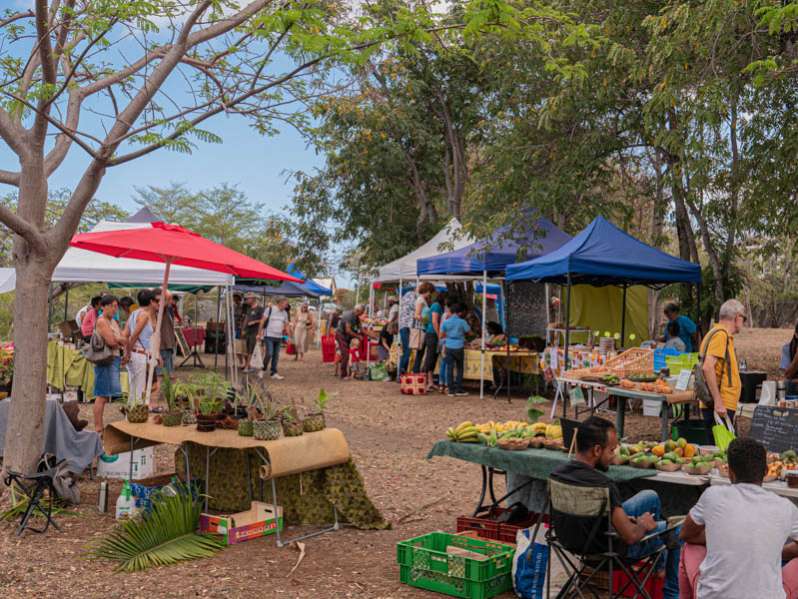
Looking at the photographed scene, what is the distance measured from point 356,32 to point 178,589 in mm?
4119

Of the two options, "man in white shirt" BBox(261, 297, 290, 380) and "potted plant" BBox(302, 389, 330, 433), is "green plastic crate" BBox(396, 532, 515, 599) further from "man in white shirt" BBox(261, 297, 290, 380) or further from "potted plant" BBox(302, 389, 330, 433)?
"man in white shirt" BBox(261, 297, 290, 380)

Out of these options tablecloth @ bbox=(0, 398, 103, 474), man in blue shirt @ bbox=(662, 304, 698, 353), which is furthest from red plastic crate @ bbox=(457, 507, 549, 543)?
man in blue shirt @ bbox=(662, 304, 698, 353)

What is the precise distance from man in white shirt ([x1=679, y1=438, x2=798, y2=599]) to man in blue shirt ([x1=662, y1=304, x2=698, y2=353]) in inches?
339

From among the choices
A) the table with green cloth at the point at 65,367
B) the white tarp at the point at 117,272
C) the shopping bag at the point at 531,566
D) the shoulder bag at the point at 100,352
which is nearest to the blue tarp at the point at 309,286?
the white tarp at the point at 117,272

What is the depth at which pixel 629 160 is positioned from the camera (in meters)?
16.8

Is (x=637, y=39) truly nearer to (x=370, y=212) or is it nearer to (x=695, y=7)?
(x=695, y=7)

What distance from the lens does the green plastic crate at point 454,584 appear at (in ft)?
16.6

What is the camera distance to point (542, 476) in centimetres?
553

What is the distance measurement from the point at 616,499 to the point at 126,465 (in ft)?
16.9

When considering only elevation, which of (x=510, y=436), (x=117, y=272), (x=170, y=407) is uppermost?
(x=117, y=272)

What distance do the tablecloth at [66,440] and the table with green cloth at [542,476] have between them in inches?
132

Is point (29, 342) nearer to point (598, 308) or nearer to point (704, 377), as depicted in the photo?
point (704, 377)

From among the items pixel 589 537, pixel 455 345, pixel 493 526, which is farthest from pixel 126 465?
pixel 455 345

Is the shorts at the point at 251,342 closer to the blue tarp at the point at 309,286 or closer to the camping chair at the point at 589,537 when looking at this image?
the blue tarp at the point at 309,286
